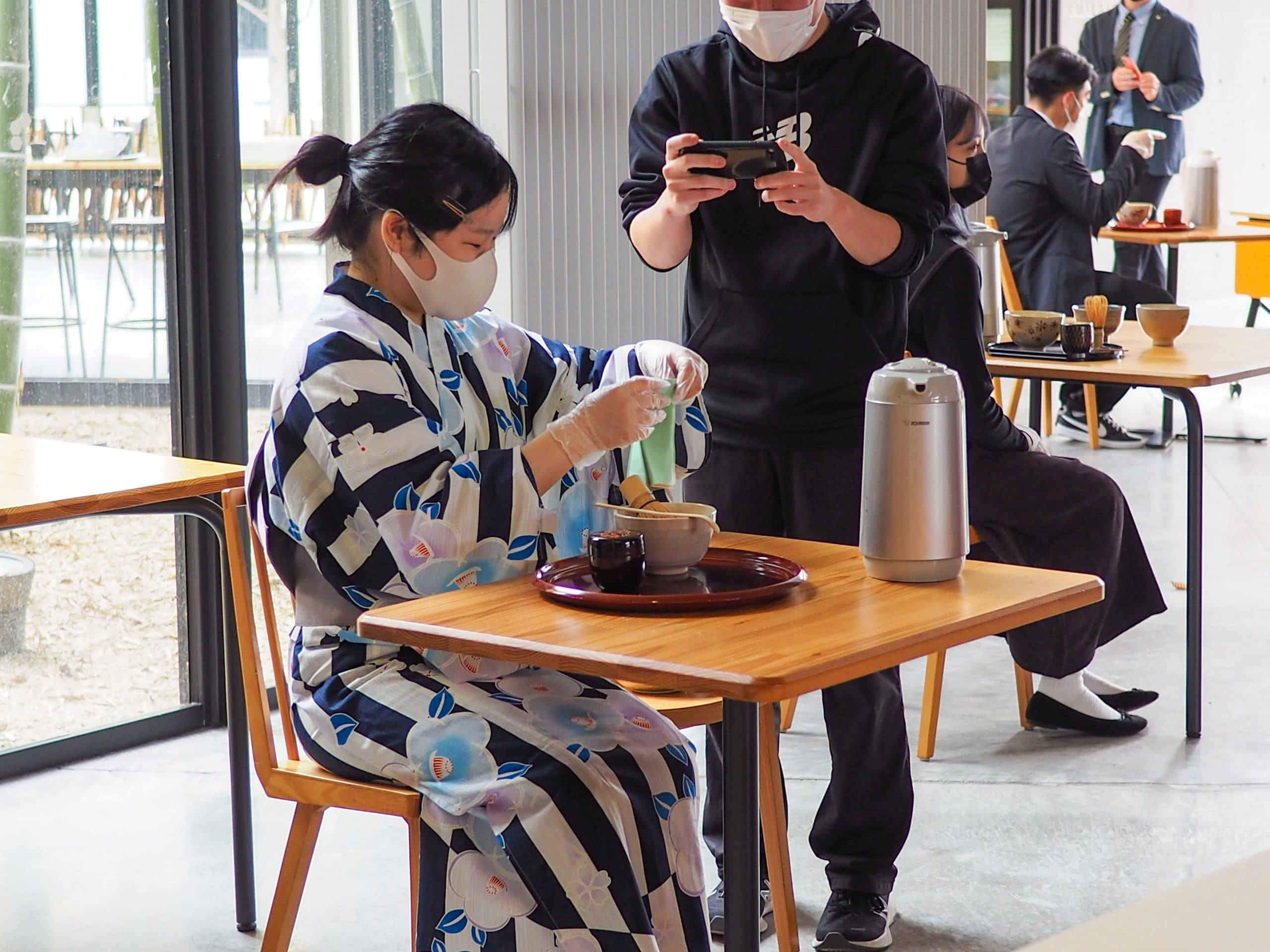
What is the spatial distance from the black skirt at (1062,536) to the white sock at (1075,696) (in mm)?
199

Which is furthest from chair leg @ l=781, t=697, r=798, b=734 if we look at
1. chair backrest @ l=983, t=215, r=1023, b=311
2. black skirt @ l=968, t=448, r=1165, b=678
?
chair backrest @ l=983, t=215, r=1023, b=311

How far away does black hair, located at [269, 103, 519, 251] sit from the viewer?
183 cm

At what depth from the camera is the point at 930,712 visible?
2.98 m

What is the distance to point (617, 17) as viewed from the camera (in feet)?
11.5

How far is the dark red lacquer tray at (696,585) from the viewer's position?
4.97 feet

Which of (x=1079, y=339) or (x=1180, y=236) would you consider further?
(x=1180, y=236)

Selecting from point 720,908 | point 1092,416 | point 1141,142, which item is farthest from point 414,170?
point 1092,416

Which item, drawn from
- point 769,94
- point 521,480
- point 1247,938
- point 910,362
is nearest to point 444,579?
point 521,480

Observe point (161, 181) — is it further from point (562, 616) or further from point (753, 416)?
point (562, 616)

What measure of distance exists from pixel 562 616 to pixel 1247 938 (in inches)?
36.1

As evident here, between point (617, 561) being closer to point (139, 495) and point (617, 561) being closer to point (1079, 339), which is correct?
point (139, 495)

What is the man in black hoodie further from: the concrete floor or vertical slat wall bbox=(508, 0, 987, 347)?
vertical slat wall bbox=(508, 0, 987, 347)

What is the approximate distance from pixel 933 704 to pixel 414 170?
1599 millimetres

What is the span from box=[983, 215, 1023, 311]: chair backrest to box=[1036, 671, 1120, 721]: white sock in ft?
6.86
